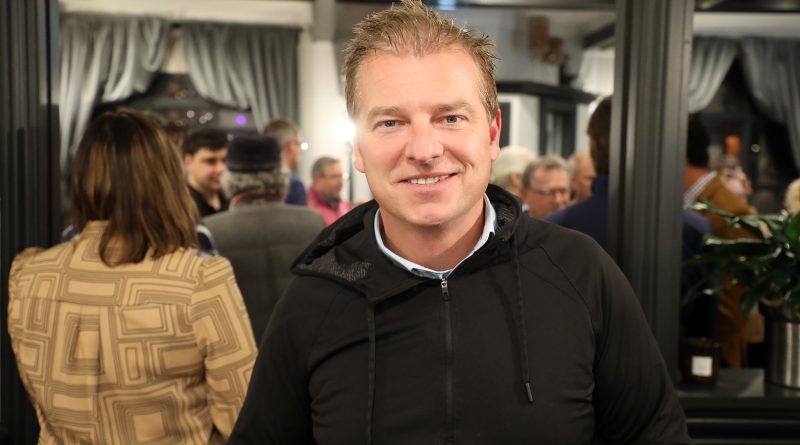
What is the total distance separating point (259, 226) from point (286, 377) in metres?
1.51

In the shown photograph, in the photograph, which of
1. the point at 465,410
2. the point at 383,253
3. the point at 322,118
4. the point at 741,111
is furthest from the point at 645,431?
the point at 741,111

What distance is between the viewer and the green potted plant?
200cm

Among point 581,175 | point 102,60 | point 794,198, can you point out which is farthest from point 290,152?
point 102,60

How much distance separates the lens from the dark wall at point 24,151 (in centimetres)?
188

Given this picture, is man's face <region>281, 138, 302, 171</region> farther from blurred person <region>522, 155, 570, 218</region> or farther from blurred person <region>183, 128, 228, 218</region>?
blurred person <region>522, 155, 570, 218</region>

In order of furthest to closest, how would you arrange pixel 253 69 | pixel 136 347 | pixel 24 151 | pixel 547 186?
pixel 253 69 → pixel 547 186 → pixel 24 151 → pixel 136 347

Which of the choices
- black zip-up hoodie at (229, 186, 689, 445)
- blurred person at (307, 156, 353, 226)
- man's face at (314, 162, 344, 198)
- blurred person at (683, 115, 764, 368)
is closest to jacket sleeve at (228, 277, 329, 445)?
black zip-up hoodie at (229, 186, 689, 445)

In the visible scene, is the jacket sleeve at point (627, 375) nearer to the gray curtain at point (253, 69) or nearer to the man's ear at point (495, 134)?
the man's ear at point (495, 134)

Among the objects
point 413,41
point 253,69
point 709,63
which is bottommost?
point 413,41

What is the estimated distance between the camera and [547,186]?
3.66 meters

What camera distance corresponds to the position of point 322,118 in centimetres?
744

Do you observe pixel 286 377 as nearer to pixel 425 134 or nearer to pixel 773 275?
pixel 425 134

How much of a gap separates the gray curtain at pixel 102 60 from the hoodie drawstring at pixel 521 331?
644 centimetres

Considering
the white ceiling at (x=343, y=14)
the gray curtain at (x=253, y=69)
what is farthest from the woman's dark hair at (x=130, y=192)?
the gray curtain at (x=253, y=69)
